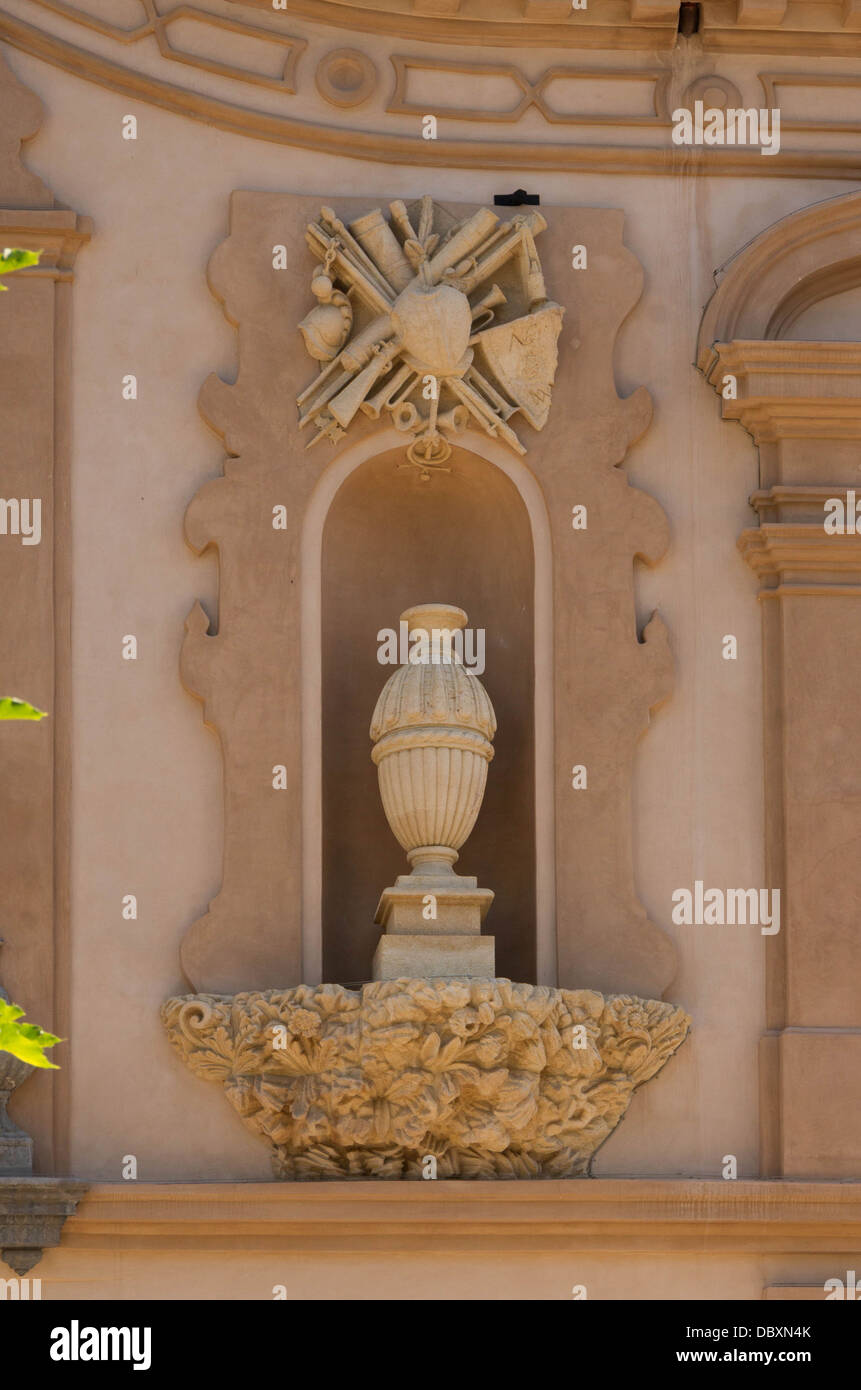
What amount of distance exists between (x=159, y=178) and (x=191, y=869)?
2435 mm

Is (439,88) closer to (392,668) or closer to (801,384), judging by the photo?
(801,384)

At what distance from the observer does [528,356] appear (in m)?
11.2

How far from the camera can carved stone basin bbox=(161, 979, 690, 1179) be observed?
1017 centimetres

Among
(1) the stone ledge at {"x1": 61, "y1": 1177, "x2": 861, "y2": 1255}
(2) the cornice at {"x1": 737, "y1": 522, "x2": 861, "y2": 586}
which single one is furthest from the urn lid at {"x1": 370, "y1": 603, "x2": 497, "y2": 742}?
(1) the stone ledge at {"x1": 61, "y1": 1177, "x2": 861, "y2": 1255}

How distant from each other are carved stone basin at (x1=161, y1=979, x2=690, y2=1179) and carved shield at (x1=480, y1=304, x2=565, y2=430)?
212 centimetres

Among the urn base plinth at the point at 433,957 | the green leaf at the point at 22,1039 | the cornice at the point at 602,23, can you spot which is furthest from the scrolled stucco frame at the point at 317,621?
the green leaf at the point at 22,1039

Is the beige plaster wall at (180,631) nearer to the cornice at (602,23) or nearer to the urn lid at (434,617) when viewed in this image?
the cornice at (602,23)

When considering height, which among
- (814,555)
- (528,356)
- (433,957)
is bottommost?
(433,957)

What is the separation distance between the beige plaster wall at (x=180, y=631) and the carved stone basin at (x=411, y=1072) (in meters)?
0.15

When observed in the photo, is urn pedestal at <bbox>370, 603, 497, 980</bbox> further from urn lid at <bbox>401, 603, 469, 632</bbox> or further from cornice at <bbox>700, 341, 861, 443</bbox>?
cornice at <bbox>700, 341, 861, 443</bbox>

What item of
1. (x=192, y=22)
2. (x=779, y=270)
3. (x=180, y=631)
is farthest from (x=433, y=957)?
(x=192, y=22)

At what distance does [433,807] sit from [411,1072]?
2.91 feet

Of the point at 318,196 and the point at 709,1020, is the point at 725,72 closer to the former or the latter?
the point at 318,196

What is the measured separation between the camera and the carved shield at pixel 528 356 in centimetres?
1115
